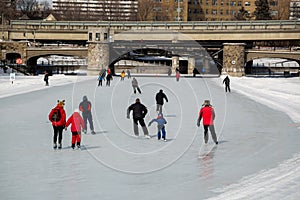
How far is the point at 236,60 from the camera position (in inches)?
2505

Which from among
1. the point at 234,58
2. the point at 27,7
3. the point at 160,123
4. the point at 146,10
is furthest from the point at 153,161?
the point at 27,7

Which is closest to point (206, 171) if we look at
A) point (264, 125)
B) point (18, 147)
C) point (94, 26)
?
point (18, 147)

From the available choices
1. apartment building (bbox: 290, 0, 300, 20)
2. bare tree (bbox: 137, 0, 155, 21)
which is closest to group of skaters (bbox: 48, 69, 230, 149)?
bare tree (bbox: 137, 0, 155, 21)

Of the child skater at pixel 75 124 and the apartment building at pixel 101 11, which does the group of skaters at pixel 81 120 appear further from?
the apartment building at pixel 101 11

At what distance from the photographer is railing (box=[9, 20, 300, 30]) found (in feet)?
208

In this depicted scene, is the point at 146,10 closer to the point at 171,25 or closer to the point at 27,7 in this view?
the point at 27,7

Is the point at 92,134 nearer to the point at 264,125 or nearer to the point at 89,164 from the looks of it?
the point at 89,164

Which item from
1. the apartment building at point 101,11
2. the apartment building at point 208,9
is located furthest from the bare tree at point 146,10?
the apartment building at point 101,11

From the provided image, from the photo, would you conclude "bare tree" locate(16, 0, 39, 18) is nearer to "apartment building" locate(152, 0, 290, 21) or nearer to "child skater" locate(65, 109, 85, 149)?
"apartment building" locate(152, 0, 290, 21)

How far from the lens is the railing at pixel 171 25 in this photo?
208 feet

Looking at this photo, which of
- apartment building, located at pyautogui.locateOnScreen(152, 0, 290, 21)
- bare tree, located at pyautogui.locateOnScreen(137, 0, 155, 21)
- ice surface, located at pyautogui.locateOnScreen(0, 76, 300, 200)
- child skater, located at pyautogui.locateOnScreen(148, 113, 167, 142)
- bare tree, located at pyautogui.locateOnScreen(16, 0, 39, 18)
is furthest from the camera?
bare tree, located at pyautogui.locateOnScreen(16, 0, 39, 18)

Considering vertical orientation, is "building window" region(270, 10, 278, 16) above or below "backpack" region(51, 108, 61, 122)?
above

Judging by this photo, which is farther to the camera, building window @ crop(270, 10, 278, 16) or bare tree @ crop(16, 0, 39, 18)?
building window @ crop(270, 10, 278, 16)

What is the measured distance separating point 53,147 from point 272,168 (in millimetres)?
6043
